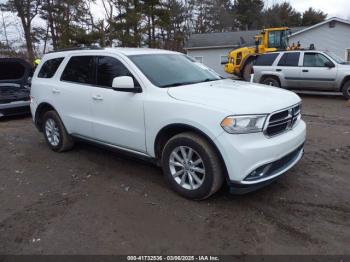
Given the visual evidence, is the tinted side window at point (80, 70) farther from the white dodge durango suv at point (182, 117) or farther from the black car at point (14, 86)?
the black car at point (14, 86)

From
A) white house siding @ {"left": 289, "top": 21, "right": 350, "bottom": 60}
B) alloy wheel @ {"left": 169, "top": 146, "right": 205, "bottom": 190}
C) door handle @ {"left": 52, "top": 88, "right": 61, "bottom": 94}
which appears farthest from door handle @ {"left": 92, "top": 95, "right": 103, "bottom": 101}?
white house siding @ {"left": 289, "top": 21, "right": 350, "bottom": 60}

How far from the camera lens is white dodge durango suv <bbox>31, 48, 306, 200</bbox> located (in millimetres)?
3584

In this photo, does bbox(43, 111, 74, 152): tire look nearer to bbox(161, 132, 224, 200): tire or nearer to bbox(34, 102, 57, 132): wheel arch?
bbox(34, 102, 57, 132): wheel arch

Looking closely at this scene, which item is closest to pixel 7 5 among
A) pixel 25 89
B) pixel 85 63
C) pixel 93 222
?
pixel 25 89

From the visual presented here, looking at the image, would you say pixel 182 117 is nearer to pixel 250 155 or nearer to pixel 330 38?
pixel 250 155

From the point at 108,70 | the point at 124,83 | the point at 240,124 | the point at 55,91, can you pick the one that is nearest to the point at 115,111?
the point at 124,83

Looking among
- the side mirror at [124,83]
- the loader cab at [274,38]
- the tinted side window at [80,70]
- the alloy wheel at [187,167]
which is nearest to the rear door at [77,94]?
the tinted side window at [80,70]

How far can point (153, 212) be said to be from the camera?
151 inches

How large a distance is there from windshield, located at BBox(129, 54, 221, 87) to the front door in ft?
0.78

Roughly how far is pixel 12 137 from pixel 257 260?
21.2 feet

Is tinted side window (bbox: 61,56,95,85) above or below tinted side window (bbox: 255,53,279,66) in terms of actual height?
above

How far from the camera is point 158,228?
3518 millimetres

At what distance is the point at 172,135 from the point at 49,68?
10.3ft

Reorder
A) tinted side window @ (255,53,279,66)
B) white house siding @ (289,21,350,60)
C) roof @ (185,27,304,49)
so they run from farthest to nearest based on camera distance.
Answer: roof @ (185,27,304,49) < white house siding @ (289,21,350,60) < tinted side window @ (255,53,279,66)
